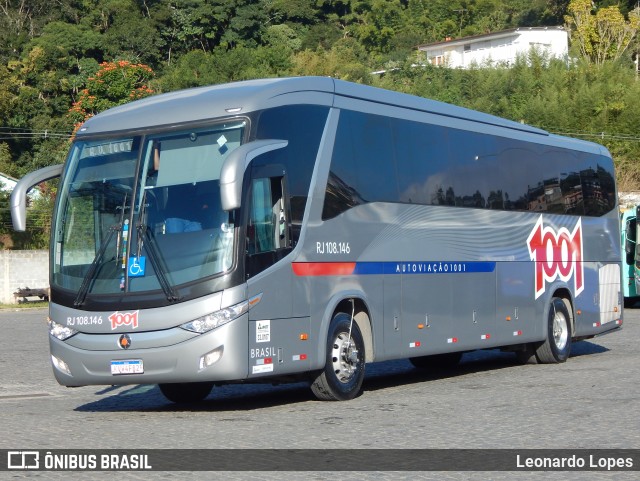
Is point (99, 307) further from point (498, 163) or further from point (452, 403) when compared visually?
point (498, 163)

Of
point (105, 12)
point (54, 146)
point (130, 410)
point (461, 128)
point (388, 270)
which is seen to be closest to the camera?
point (130, 410)

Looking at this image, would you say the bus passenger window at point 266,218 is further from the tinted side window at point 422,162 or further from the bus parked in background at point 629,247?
the bus parked in background at point 629,247

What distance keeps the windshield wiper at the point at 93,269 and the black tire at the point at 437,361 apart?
315 inches

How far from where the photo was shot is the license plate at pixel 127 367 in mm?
12617

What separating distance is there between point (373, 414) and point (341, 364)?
1.62 m

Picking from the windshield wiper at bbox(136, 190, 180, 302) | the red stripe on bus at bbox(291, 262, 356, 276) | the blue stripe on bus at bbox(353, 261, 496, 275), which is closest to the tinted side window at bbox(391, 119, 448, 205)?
the blue stripe on bus at bbox(353, 261, 496, 275)

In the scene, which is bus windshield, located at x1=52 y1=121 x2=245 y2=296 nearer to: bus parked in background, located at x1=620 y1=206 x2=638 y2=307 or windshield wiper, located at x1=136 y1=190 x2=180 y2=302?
windshield wiper, located at x1=136 y1=190 x2=180 y2=302

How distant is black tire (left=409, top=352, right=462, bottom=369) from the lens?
779 inches

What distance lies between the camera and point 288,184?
44.0 ft

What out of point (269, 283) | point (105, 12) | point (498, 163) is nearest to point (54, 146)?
point (105, 12)

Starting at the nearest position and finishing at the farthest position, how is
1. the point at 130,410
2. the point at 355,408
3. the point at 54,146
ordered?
the point at 355,408 → the point at 130,410 → the point at 54,146

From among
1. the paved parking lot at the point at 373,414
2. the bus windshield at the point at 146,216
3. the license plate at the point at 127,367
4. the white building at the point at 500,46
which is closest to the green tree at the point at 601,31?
the white building at the point at 500,46

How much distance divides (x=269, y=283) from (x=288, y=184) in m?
1.18

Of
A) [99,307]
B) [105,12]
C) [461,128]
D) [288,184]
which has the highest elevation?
[105,12]
